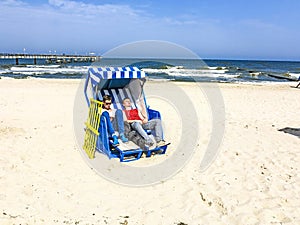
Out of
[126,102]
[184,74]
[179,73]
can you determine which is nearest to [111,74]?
[126,102]

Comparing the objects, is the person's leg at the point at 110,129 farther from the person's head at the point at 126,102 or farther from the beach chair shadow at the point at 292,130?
the beach chair shadow at the point at 292,130

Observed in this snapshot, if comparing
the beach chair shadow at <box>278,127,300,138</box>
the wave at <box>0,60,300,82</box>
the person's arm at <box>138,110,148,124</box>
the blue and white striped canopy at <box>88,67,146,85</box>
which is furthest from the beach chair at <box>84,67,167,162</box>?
the wave at <box>0,60,300,82</box>

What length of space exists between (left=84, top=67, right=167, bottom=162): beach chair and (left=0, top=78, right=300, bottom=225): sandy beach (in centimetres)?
29

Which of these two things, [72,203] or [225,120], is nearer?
[72,203]

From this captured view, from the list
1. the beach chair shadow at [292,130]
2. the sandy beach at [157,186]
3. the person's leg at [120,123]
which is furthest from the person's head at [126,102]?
the beach chair shadow at [292,130]

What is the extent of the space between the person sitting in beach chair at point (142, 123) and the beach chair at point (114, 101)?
0.51ft

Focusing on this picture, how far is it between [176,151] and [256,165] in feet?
5.38

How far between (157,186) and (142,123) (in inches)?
77.1

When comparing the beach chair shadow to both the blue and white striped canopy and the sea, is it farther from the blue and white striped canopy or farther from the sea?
the sea

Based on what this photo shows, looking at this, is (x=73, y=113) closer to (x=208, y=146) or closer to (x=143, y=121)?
(x=143, y=121)

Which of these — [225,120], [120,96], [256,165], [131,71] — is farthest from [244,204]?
[225,120]

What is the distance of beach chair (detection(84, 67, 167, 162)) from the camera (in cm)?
582

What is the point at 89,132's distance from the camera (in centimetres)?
632

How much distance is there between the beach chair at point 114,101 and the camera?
5816 millimetres
